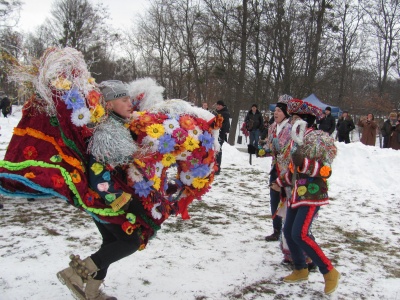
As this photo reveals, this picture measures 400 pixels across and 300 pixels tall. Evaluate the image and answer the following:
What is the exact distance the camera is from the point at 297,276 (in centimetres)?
370

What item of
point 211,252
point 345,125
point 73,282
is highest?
point 345,125

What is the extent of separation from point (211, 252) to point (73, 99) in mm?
2526

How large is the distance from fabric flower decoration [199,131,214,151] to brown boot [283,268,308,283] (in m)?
1.61

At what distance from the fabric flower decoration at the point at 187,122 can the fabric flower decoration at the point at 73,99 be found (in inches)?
32.0

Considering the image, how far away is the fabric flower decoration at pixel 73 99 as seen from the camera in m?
2.53

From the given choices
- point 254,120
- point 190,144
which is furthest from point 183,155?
point 254,120

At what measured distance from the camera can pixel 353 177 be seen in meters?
9.32

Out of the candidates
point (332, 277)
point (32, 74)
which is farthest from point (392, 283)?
point (32, 74)

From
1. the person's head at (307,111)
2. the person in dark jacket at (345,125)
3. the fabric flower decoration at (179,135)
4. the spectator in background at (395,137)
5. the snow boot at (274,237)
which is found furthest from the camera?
the person in dark jacket at (345,125)

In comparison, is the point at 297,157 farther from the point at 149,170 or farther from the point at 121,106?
the point at 121,106

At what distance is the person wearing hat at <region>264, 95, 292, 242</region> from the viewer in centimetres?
Result: 422

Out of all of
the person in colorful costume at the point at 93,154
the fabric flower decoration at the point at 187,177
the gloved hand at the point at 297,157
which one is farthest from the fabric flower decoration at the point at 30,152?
the gloved hand at the point at 297,157

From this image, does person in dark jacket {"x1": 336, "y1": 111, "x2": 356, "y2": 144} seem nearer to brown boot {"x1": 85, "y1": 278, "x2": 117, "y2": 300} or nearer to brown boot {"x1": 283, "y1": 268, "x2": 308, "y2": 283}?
brown boot {"x1": 283, "y1": 268, "x2": 308, "y2": 283}

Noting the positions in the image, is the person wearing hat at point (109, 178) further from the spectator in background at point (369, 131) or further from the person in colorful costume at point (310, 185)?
the spectator in background at point (369, 131)
